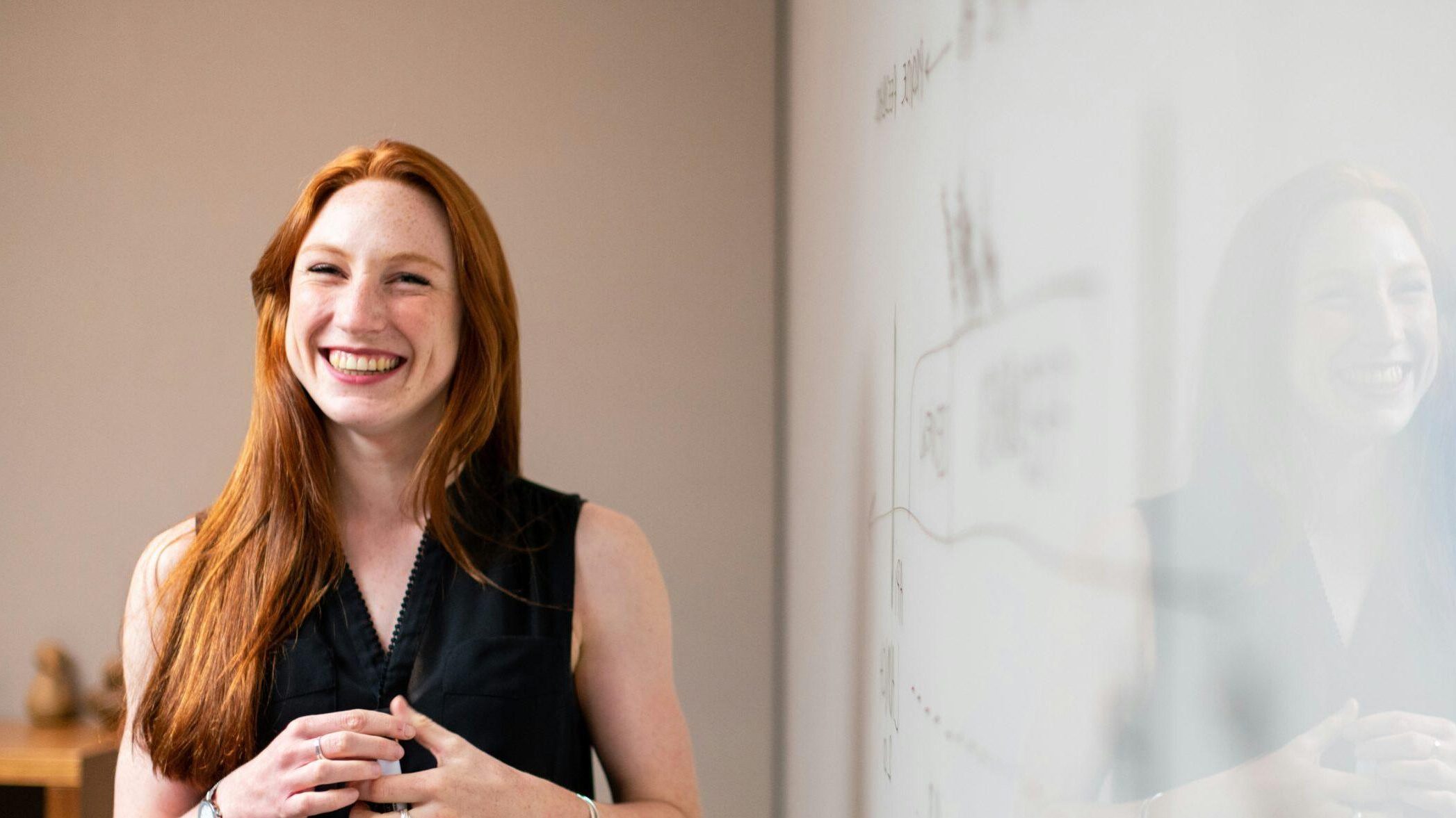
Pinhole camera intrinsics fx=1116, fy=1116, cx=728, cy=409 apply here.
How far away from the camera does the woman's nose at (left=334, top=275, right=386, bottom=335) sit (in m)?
1.21

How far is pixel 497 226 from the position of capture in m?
2.41

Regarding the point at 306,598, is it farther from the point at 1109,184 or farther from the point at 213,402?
the point at 213,402

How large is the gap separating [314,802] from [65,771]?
4.93 ft

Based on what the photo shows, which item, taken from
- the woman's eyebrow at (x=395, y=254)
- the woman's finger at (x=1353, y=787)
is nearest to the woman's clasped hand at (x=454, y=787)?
the woman's eyebrow at (x=395, y=254)

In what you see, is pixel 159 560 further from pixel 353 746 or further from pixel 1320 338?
pixel 1320 338

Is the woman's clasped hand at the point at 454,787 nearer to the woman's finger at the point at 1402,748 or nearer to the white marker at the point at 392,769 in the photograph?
the white marker at the point at 392,769

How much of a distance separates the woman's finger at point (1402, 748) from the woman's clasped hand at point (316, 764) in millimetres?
1011

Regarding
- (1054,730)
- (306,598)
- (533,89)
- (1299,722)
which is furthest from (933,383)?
(533,89)

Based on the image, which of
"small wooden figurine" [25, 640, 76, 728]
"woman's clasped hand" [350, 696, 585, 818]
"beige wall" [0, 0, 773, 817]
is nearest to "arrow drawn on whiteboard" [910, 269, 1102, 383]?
"woman's clasped hand" [350, 696, 585, 818]

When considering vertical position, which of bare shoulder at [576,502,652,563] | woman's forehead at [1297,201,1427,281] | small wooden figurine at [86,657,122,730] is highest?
woman's forehead at [1297,201,1427,281]

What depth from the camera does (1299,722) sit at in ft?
0.85

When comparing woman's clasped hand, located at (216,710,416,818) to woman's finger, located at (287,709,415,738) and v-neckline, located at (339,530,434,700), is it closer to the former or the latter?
woman's finger, located at (287,709,415,738)

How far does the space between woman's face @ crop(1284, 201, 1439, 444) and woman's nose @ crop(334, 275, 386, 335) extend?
1.08m

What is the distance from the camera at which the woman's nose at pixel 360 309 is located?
1.21m
